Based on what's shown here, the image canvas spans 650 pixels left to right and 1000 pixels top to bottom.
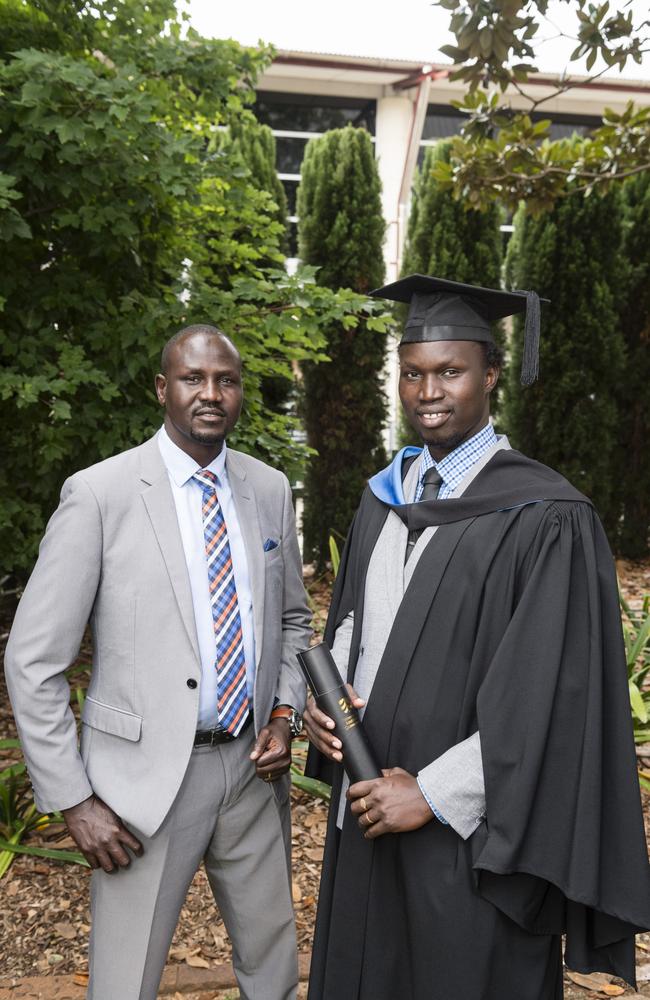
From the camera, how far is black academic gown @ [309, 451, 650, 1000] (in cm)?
181

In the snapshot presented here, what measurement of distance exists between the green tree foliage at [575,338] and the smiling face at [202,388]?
6129 millimetres

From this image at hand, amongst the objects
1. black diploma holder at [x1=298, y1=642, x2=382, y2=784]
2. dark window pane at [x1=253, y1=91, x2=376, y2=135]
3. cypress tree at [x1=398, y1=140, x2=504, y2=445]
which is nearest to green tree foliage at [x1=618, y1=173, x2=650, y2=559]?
cypress tree at [x1=398, y1=140, x2=504, y2=445]

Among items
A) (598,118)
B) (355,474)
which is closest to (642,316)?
(355,474)

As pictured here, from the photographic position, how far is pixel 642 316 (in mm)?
8297

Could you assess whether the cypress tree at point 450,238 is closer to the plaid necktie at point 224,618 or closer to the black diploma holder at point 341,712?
the plaid necktie at point 224,618

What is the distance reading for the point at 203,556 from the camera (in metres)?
2.22

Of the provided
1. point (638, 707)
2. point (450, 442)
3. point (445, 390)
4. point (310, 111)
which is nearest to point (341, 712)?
point (450, 442)

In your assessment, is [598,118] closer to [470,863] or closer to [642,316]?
[642,316]

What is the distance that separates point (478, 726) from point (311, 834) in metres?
2.23

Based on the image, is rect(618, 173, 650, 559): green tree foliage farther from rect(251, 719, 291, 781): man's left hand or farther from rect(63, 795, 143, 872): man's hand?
rect(63, 795, 143, 872): man's hand

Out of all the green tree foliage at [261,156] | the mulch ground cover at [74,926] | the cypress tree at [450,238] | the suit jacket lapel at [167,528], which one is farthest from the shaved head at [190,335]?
the cypress tree at [450,238]

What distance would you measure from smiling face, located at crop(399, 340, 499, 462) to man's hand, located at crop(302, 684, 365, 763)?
2.14ft

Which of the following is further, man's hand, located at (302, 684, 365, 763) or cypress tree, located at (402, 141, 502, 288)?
cypress tree, located at (402, 141, 502, 288)

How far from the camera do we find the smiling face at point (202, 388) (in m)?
2.19
